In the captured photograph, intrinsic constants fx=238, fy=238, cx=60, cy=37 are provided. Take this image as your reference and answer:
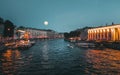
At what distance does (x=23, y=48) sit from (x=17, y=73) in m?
56.9

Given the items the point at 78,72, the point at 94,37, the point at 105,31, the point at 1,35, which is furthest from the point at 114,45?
the point at 1,35

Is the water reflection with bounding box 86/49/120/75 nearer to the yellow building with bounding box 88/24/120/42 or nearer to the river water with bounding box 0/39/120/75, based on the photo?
the river water with bounding box 0/39/120/75

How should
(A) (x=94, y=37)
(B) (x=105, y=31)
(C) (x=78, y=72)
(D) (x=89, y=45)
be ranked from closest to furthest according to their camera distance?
(C) (x=78, y=72), (D) (x=89, y=45), (B) (x=105, y=31), (A) (x=94, y=37)

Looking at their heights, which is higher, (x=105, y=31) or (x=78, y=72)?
(x=105, y=31)

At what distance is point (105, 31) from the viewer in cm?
13050

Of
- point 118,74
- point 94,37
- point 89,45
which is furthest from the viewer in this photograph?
point 94,37

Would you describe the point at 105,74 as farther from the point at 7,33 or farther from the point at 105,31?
the point at 7,33

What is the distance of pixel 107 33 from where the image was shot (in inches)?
4961

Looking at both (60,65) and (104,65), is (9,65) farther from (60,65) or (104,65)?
(104,65)

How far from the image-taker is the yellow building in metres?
112

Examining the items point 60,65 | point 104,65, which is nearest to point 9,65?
point 60,65

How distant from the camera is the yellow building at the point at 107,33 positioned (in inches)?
4425

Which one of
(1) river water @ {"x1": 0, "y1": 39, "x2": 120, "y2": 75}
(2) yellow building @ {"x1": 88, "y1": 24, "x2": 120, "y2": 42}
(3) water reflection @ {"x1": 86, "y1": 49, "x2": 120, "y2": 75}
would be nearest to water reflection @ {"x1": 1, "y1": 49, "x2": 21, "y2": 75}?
(1) river water @ {"x1": 0, "y1": 39, "x2": 120, "y2": 75}

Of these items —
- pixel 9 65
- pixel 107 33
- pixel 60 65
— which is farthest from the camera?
pixel 107 33
